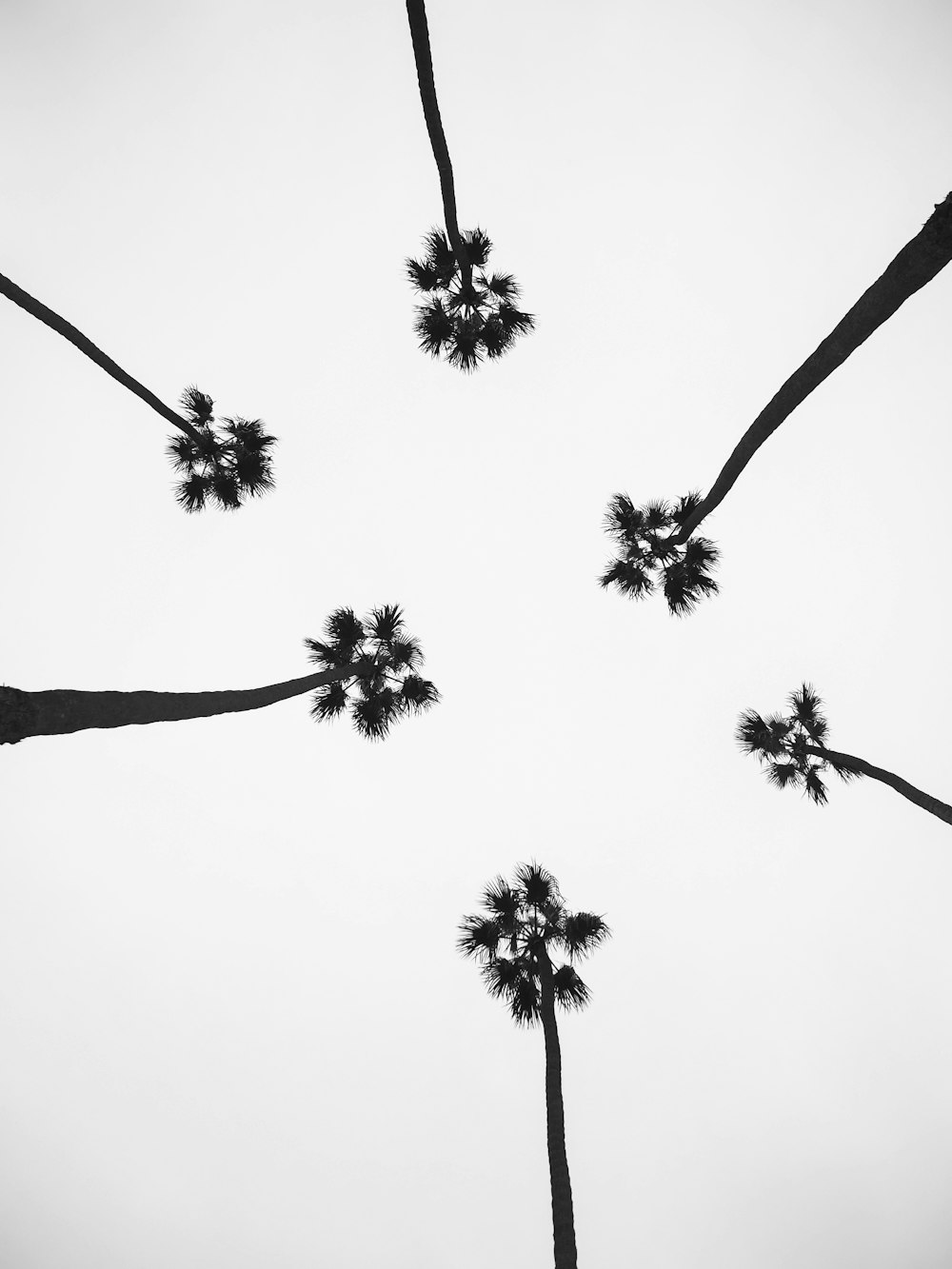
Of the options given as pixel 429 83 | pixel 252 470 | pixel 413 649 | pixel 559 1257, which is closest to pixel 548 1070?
pixel 559 1257

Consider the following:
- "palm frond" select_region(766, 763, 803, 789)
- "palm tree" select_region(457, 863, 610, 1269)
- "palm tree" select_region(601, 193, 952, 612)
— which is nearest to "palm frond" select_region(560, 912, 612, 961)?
"palm tree" select_region(457, 863, 610, 1269)

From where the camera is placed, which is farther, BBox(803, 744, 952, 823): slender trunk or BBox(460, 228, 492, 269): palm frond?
BBox(460, 228, 492, 269): palm frond

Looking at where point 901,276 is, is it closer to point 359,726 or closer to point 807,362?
point 807,362

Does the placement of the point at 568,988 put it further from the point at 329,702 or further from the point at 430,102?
the point at 430,102

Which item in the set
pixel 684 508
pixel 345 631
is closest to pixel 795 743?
pixel 684 508

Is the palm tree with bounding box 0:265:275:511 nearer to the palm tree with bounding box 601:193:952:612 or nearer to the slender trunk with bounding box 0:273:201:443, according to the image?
the slender trunk with bounding box 0:273:201:443

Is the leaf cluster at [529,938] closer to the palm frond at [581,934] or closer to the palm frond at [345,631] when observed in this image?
the palm frond at [581,934]

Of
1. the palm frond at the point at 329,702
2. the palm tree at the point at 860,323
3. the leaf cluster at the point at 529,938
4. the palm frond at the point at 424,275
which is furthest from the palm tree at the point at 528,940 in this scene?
the palm frond at the point at 424,275
